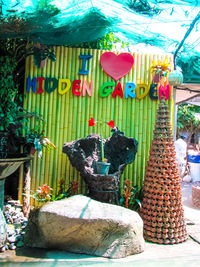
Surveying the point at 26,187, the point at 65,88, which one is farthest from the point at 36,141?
the point at 65,88

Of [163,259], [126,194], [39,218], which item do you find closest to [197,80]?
[126,194]

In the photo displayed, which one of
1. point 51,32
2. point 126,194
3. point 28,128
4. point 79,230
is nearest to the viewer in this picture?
point 79,230

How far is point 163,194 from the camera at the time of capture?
12.1 ft

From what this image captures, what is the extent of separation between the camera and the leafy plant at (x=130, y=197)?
4.18 metres

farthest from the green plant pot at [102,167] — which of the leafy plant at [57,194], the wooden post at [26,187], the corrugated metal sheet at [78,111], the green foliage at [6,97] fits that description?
the green foliage at [6,97]

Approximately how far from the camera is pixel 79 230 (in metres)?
3.07

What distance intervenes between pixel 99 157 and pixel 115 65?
1.60 meters

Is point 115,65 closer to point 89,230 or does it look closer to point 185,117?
point 89,230

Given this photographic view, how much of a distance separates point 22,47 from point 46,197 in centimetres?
256

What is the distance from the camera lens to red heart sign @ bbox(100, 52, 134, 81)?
4578 millimetres

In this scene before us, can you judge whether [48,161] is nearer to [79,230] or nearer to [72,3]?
[79,230]

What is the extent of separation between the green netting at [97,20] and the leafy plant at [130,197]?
7.62 feet

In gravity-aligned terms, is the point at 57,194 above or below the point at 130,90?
below

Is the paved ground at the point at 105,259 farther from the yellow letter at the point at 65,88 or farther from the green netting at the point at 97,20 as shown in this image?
the green netting at the point at 97,20
